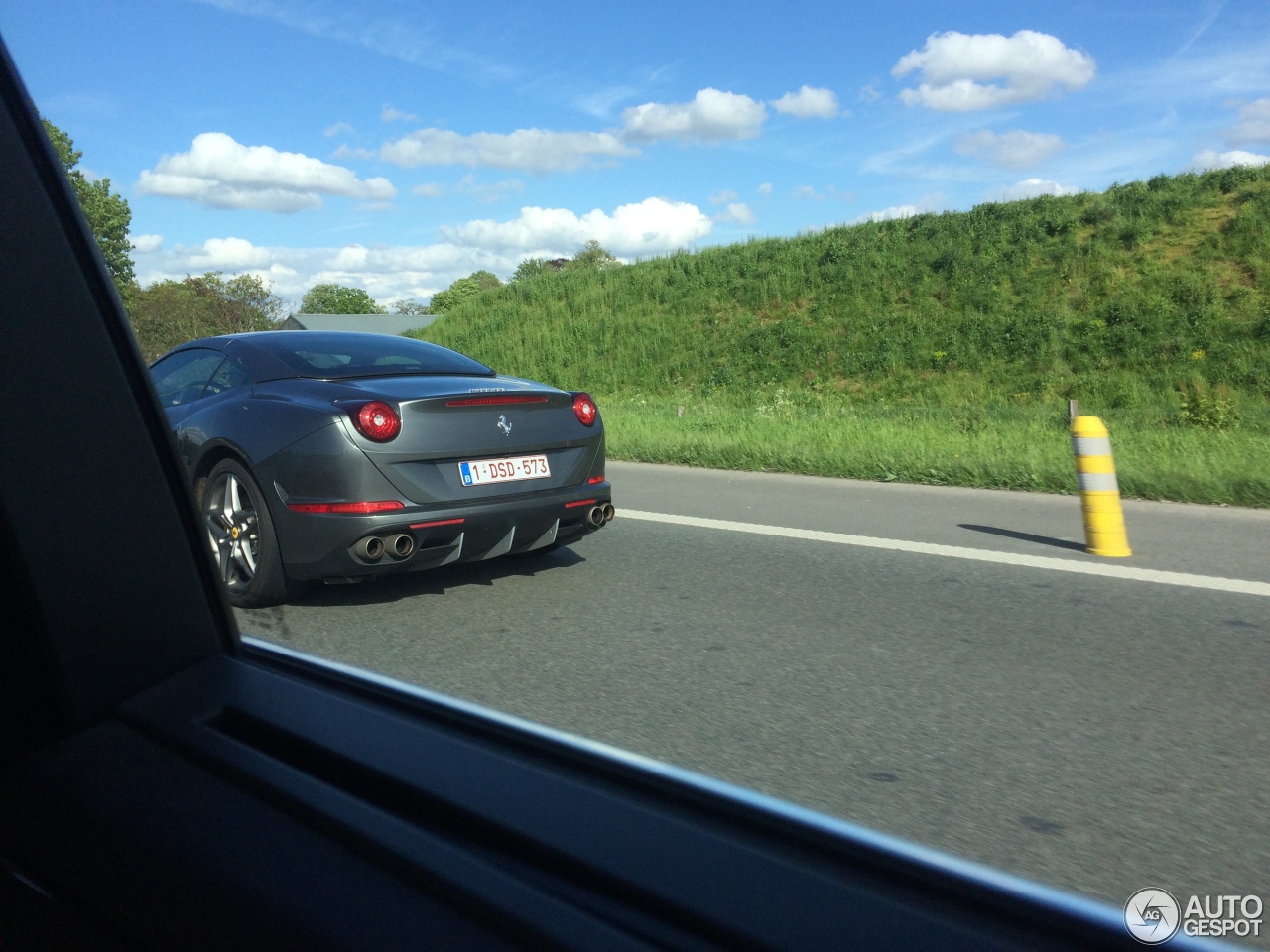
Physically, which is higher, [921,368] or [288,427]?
[288,427]

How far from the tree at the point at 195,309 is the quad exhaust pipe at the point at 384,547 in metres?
1.25

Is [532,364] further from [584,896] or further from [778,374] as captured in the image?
[584,896]

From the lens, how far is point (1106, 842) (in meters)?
2.64

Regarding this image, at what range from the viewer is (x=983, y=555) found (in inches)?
264

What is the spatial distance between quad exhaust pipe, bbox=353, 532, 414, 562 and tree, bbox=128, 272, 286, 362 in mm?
1247

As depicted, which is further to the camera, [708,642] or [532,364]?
[532,364]

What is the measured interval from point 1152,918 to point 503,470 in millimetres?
4565

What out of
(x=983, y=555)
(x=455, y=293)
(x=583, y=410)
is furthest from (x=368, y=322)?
(x=983, y=555)

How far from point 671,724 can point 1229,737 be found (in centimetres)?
182

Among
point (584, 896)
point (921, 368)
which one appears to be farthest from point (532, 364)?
point (584, 896)

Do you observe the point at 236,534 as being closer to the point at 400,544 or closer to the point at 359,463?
the point at 359,463

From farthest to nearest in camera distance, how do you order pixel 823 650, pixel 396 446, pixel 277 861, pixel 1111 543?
1. pixel 1111 543
2. pixel 396 446
3. pixel 823 650
4. pixel 277 861

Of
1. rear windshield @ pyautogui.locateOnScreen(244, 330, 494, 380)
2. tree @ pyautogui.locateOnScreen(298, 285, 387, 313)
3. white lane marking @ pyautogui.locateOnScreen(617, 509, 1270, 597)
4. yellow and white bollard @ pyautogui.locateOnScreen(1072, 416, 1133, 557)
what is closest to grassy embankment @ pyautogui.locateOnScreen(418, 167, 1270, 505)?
white lane marking @ pyautogui.locateOnScreen(617, 509, 1270, 597)

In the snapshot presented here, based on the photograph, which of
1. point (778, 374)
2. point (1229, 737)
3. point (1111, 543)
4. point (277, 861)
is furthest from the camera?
point (778, 374)
